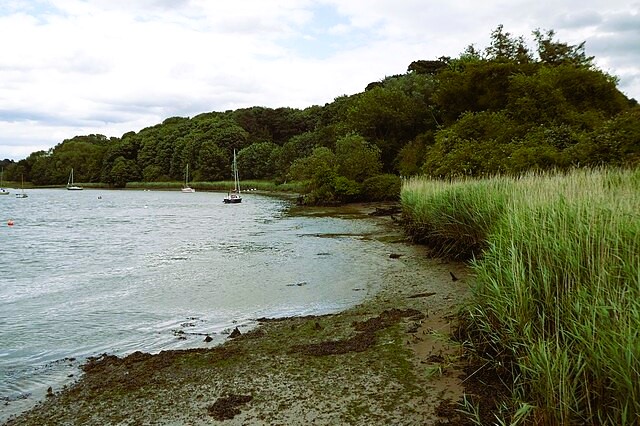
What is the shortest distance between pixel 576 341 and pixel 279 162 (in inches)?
3577

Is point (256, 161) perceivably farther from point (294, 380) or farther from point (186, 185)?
point (294, 380)

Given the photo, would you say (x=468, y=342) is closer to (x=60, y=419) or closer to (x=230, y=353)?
(x=230, y=353)

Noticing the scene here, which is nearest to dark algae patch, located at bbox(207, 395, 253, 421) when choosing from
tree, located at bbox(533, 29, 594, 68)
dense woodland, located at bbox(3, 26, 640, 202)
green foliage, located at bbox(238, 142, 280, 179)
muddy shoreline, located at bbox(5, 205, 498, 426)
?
muddy shoreline, located at bbox(5, 205, 498, 426)

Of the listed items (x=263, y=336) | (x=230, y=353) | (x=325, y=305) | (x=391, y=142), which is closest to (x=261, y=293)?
(x=325, y=305)

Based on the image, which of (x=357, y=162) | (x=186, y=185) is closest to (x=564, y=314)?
(x=357, y=162)

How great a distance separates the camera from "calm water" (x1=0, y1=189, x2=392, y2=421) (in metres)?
7.58

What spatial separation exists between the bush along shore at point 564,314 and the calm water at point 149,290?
4.10m

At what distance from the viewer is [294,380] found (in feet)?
18.4

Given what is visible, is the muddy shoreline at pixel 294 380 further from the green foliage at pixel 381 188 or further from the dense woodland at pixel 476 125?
the green foliage at pixel 381 188

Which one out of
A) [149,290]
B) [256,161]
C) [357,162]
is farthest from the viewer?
[256,161]

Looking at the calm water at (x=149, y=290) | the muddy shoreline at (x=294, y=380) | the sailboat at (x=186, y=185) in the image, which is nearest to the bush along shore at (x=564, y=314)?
the muddy shoreline at (x=294, y=380)

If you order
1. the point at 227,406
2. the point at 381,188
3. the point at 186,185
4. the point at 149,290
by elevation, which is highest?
the point at 186,185

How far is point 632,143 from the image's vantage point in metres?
16.9

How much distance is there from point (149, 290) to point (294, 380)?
7504 millimetres
